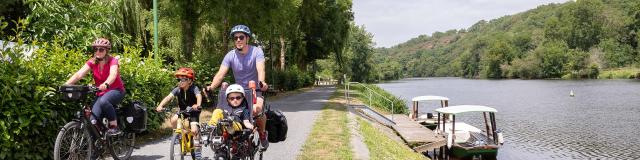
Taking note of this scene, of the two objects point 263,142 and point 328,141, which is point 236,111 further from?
point 328,141

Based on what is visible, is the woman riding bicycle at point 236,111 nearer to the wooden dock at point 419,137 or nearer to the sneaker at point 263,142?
the sneaker at point 263,142

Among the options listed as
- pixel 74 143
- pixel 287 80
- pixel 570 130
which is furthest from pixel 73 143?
pixel 287 80

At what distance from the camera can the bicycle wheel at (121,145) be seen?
7.77 meters

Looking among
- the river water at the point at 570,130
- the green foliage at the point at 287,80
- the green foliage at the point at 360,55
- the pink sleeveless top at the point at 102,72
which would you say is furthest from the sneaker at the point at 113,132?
the green foliage at the point at 360,55

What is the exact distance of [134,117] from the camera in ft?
26.5

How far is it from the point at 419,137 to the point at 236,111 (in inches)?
579

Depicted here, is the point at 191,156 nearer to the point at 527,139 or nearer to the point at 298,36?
the point at 527,139

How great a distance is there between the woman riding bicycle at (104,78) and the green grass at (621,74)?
120764 mm

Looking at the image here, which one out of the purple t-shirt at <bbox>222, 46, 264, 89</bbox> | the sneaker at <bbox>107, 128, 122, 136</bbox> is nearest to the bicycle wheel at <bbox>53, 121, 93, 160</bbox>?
the sneaker at <bbox>107, 128, 122, 136</bbox>

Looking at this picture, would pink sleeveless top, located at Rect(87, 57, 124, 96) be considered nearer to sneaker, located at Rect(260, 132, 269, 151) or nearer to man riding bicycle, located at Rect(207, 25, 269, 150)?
man riding bicycle, located at Rect(207, 25, 269, 150)

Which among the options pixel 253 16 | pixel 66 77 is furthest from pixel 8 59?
pixel 253 16

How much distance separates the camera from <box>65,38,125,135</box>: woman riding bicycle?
7.28 meters

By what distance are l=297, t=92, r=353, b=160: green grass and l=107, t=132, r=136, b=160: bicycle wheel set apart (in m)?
2.84

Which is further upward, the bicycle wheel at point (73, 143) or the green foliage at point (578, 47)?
the green foliage at point (578, 47)
